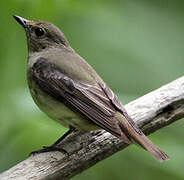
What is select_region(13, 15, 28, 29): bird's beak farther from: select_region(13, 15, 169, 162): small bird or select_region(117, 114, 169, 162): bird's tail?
select_region(117, 114, 169, 162): bird's tail

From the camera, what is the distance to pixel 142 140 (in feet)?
16.1

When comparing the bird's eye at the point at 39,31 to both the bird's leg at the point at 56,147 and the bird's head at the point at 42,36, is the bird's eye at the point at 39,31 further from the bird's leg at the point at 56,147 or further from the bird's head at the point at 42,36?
the bird's leg at the point at 56,147

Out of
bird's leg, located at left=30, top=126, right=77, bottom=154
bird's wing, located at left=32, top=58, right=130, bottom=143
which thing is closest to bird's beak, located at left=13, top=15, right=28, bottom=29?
bird's wing, located at left=32, top=58, right=130, bottom=143

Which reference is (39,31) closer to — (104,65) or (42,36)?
(42,36)

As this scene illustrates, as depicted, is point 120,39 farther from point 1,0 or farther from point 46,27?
point 1,0

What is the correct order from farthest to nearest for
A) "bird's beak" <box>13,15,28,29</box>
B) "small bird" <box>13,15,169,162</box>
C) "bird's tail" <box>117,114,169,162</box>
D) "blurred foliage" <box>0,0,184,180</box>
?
"bird's beak" <box>13,15,28,29</box>, "blurred foliage" <box>0,0,184,180</box>, "small bird" <box>13,15,169,162</box>, "bird's tail" <box>117,114,169,162</box>

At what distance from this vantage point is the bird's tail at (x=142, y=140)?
15.8ft

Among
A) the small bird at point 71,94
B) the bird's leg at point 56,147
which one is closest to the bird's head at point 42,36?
the small bird at point 71,94

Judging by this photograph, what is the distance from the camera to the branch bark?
5.06 metres

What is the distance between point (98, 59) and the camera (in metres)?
7.75

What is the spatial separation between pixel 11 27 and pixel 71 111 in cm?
96

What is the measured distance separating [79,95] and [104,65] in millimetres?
2315

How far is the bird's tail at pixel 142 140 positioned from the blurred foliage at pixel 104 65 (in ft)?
1.71

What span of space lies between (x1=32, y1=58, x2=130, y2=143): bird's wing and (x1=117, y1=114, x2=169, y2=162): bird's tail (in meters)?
0.07
